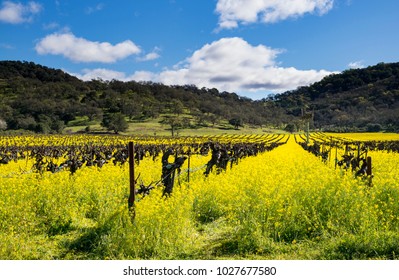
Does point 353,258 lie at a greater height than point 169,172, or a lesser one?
lesser

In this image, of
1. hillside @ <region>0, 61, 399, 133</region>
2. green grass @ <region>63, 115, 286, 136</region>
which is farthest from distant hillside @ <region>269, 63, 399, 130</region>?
green grass @ <region>63, 115, 286, 136</region>

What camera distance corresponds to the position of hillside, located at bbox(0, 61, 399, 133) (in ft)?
369

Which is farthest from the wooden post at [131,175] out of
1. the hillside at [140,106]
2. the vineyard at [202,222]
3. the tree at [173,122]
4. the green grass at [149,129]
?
the tree at [173,122]

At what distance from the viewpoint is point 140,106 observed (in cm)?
13488

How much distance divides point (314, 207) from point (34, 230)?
261 inches

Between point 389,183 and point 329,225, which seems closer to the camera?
point 329,225

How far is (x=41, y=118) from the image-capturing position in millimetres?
103062

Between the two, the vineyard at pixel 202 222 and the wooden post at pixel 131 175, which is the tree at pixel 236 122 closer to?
the vineyard at pixel 202 222

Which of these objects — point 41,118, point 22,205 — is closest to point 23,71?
point 41,118

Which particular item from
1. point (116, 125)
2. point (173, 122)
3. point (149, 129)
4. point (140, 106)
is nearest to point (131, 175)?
point (116, 125)

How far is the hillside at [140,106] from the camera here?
4429 inches

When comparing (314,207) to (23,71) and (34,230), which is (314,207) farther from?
(23,71)

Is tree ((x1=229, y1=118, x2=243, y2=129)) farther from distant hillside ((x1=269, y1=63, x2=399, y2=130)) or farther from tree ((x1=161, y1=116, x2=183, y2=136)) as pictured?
distant hillside ((x1=269, y1=63, x2=399, y2=130))

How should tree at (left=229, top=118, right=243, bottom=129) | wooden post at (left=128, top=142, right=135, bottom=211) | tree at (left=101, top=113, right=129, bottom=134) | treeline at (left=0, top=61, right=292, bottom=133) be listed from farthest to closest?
tree at (left=229, top=118, right=243, bottom=129)
treeline at (left=0, top=61, right=292, bottom=133)
tree at (left=101, top=113, right=129, bottom=134)
wooden post at (left=128, top=142, right=135, bottom=211)
